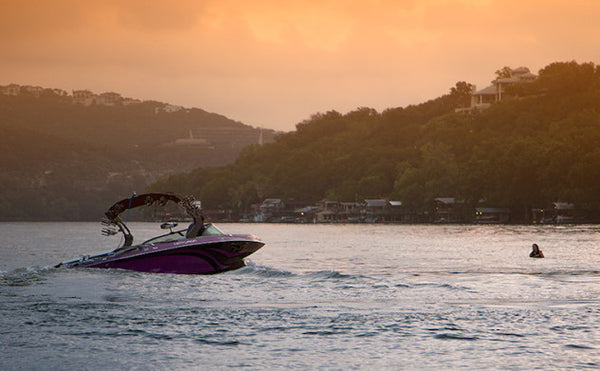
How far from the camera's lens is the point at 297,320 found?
22531mm

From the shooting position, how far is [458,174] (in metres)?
184

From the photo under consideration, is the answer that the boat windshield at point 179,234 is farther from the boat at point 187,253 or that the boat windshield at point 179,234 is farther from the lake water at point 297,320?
the lake water at point 297,320

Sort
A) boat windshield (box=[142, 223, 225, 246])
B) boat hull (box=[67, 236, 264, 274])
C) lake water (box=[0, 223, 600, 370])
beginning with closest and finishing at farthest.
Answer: lake water (box=[0, 223, 600, 370]), boat hull (box=[67, 236, 264, 274]), boat windshield (box=[142, 223, 225, 246])

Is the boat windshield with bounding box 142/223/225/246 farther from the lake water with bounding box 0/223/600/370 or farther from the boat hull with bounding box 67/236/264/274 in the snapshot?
the lake water with bounding box 0/223/600/370

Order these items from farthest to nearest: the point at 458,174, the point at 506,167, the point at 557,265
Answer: the point at 458,174 < the point at 506,167 < the point at 557,265

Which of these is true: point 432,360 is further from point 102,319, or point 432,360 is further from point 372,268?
point 372,268

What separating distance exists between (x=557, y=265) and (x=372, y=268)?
9085 mm

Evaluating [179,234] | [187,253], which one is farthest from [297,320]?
[179,234]

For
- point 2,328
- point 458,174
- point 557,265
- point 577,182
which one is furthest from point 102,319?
point 458,174

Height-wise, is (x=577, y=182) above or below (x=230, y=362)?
above

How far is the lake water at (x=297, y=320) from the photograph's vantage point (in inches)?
687

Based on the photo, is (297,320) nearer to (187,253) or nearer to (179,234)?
(187,253)

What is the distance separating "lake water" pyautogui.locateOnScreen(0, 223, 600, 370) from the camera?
1745 centimetres

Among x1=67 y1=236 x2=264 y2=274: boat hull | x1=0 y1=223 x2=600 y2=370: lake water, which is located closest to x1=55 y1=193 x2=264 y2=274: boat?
x1=67 y1=236 x2=264 y2=274: boat hull
